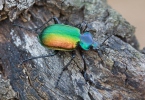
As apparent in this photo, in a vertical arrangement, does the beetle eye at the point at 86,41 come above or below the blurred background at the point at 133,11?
above

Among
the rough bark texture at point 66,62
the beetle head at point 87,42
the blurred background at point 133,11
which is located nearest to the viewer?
the rough bark texture at point 66,62

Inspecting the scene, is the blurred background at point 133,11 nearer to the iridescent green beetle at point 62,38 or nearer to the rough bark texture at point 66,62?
the rough bark texture at point 66,62

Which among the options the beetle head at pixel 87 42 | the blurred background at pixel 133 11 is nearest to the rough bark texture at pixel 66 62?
the beetle head at pixel 87 42

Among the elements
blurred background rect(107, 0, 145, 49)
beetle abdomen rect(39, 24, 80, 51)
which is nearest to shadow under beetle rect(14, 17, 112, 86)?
beetle abdomen rect(39, 24, 80, 51)

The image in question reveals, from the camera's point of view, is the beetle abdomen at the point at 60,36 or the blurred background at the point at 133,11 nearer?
the beetle abdomen at the point at 60,36

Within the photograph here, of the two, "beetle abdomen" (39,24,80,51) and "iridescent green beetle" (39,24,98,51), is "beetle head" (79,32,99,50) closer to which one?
"iridescent green beetle" (39,24,98,51)

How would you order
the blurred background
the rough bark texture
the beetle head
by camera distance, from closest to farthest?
the rough bark texture < the beetle head < the blurred background
